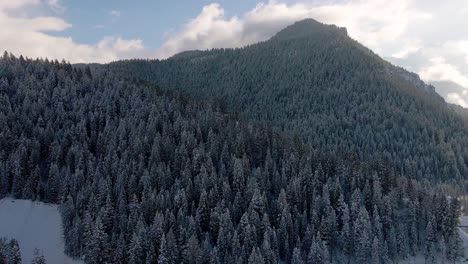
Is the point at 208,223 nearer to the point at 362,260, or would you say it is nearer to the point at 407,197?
the point at 362,260

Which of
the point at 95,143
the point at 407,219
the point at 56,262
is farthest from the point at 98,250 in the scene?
the point at 407,219

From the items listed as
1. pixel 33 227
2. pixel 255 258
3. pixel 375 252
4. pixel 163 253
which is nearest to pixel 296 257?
pixel 255 258

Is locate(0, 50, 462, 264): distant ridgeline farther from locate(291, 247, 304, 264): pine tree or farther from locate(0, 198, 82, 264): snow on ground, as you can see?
locate(0, 198, 82, 264): snow on ground

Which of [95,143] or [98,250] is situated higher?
[95,143]

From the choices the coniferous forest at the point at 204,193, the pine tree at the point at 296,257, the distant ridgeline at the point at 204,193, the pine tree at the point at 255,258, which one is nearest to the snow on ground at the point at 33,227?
the coniferous forest at the point at 204,193

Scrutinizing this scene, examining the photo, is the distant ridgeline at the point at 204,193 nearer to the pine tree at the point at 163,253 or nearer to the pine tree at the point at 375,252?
the pine tree at the point at 163,253

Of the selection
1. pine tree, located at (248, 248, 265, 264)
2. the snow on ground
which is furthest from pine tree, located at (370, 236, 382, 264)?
the snow on ground

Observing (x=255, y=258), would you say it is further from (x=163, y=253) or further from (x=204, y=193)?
(x=204, y=193)
